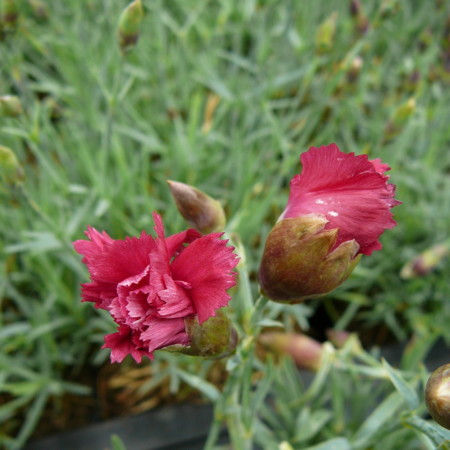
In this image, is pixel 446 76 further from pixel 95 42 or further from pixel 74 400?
pixel 74 400

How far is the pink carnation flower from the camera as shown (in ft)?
1.41

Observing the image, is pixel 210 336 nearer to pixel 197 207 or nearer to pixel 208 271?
pixel 208 271

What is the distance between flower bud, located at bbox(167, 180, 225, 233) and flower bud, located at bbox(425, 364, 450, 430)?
0.30m

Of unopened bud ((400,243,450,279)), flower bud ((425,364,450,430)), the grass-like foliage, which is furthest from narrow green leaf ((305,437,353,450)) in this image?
unopened bud ((400,243,450,279))

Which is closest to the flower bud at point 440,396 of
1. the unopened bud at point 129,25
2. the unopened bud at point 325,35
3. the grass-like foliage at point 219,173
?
the grass-like foliage at point 219,173

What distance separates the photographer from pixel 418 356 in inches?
39.6

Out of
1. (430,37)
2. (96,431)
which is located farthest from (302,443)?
(430,37)

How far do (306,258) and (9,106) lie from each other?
2.02 ft

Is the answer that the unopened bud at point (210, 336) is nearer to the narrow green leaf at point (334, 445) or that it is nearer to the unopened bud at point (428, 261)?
the narrow green leaf at point (334, 445)

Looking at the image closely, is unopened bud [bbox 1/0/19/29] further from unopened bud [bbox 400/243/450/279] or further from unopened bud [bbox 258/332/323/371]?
unopened bud [bbox 400/243/450/279]

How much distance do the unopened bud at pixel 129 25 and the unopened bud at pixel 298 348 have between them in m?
0.68

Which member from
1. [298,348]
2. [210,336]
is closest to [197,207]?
[210,336]

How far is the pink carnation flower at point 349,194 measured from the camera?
0.43 meters

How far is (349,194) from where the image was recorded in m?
0.44
